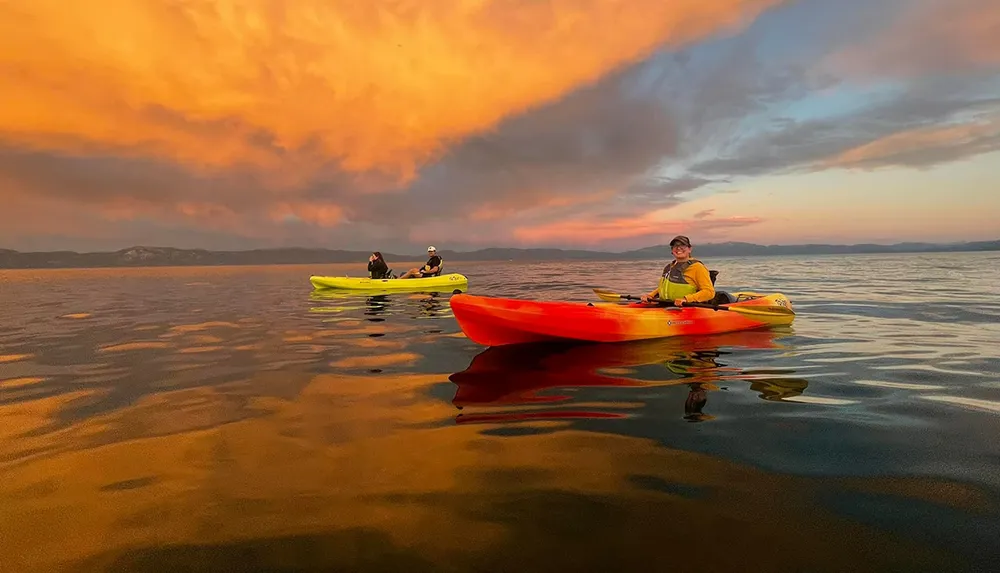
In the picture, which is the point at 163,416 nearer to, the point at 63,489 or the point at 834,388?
the point at 63,489

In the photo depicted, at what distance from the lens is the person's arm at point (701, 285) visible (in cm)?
1236

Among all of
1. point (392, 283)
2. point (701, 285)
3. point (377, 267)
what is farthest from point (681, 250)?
point (377, 267)

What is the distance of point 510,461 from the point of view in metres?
4.90

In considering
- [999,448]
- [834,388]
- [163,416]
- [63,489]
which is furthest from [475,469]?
[834,388]

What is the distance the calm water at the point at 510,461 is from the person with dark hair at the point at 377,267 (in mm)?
18411

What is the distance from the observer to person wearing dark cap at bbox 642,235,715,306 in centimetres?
1240

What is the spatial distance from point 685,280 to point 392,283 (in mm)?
18898

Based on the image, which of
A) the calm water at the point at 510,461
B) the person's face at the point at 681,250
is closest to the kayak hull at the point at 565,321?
the calm water at the point at 510,461

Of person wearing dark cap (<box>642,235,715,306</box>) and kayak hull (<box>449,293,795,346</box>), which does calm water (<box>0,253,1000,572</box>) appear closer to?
kayak hull (<box>449,293,795,346</box>)

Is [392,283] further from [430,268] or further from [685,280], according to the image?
[685,280]

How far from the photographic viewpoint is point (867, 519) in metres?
3.69

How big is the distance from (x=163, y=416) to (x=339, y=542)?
4.73 m

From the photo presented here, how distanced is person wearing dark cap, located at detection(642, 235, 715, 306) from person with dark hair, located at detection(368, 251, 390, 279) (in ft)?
63.7

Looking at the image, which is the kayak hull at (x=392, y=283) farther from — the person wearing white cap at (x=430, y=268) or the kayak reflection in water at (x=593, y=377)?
the kayak reflection in water at (x=593, y=377)
